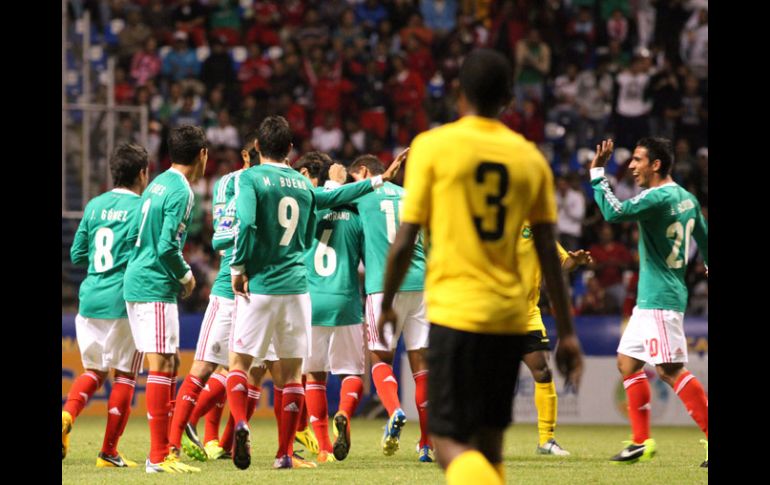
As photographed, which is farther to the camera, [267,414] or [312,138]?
[312,138]

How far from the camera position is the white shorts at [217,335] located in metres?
9.29

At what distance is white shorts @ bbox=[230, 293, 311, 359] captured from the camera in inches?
320

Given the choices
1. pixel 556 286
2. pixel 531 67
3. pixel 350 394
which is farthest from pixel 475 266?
pixel 531 67

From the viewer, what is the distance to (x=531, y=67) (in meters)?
20.7

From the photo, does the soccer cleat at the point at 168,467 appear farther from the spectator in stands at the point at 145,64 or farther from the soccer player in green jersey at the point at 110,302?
the spectator in stands at the point at 145,64

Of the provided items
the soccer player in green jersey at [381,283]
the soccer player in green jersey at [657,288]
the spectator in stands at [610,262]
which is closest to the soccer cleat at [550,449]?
the soccer player in green jersey at [657,288]

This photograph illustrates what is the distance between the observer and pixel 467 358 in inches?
185

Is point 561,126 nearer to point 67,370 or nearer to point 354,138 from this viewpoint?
point 354,138

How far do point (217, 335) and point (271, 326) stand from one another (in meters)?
1.27

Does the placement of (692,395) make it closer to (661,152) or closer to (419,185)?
(661,152)

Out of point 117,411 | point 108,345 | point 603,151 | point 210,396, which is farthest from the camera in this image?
point 210,396

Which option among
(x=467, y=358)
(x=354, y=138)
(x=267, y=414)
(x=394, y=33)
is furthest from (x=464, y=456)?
(x=394, y=33)

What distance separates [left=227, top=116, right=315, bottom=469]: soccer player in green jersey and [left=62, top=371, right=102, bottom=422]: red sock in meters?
1.37

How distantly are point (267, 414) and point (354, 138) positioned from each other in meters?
6.39
